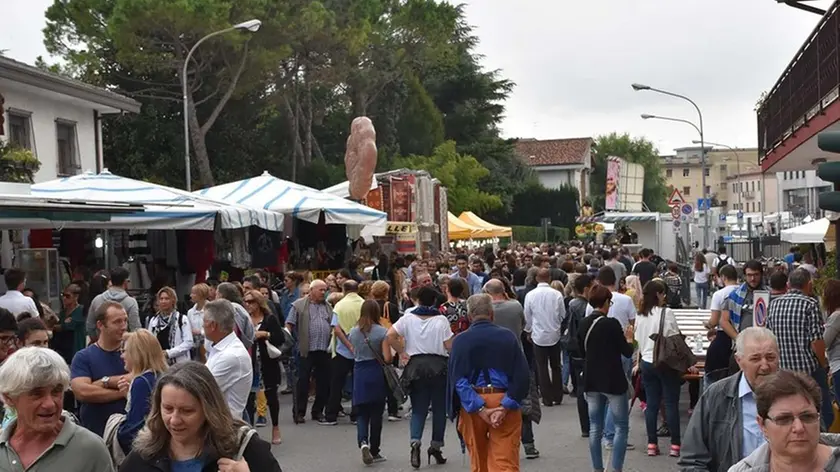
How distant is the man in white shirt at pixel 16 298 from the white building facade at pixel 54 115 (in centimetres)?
1101

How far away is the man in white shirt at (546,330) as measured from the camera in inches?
531

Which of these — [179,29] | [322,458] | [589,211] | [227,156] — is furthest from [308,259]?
[589,211]

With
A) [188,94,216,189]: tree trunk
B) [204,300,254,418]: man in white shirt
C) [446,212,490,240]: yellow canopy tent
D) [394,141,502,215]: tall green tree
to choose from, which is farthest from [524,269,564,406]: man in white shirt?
[394,141,502,215]: tall green tree

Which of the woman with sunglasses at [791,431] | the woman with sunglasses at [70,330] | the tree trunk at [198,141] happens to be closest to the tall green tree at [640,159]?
the tree trunk at [198,141]

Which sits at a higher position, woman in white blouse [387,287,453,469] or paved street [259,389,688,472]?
woman in white blouse [387,287,453,469]

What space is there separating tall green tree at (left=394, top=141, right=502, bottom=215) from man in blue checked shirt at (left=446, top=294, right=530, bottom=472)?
150ft

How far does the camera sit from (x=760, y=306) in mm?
10055

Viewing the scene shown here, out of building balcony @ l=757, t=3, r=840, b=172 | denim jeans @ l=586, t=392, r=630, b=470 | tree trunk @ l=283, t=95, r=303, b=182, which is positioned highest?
tree trunk @ l=283, t=95, r=303, b=182

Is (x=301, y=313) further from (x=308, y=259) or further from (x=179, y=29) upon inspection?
(x=179, y=29)

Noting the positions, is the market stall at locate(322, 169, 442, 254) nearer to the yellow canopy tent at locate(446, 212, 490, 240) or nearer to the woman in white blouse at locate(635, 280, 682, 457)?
the yellow canopy tent at locate(446, 212, 490, 240)

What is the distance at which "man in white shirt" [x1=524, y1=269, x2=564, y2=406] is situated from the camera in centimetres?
1348

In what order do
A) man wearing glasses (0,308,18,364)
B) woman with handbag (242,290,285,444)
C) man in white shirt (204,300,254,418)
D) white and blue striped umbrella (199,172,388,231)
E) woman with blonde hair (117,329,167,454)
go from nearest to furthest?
woman with blonde hair (117,329,167,454), man in white shirt (204,300,254,418), man wearing glasses (0,308,18,364), woman with handbag (242,290,285,444), white and blue striped umbrella (199,172,388,231)

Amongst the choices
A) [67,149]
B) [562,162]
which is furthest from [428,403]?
[562,162]

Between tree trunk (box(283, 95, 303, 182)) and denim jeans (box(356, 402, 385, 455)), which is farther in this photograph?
tree trunk (box(283, 95, 303, 182))
